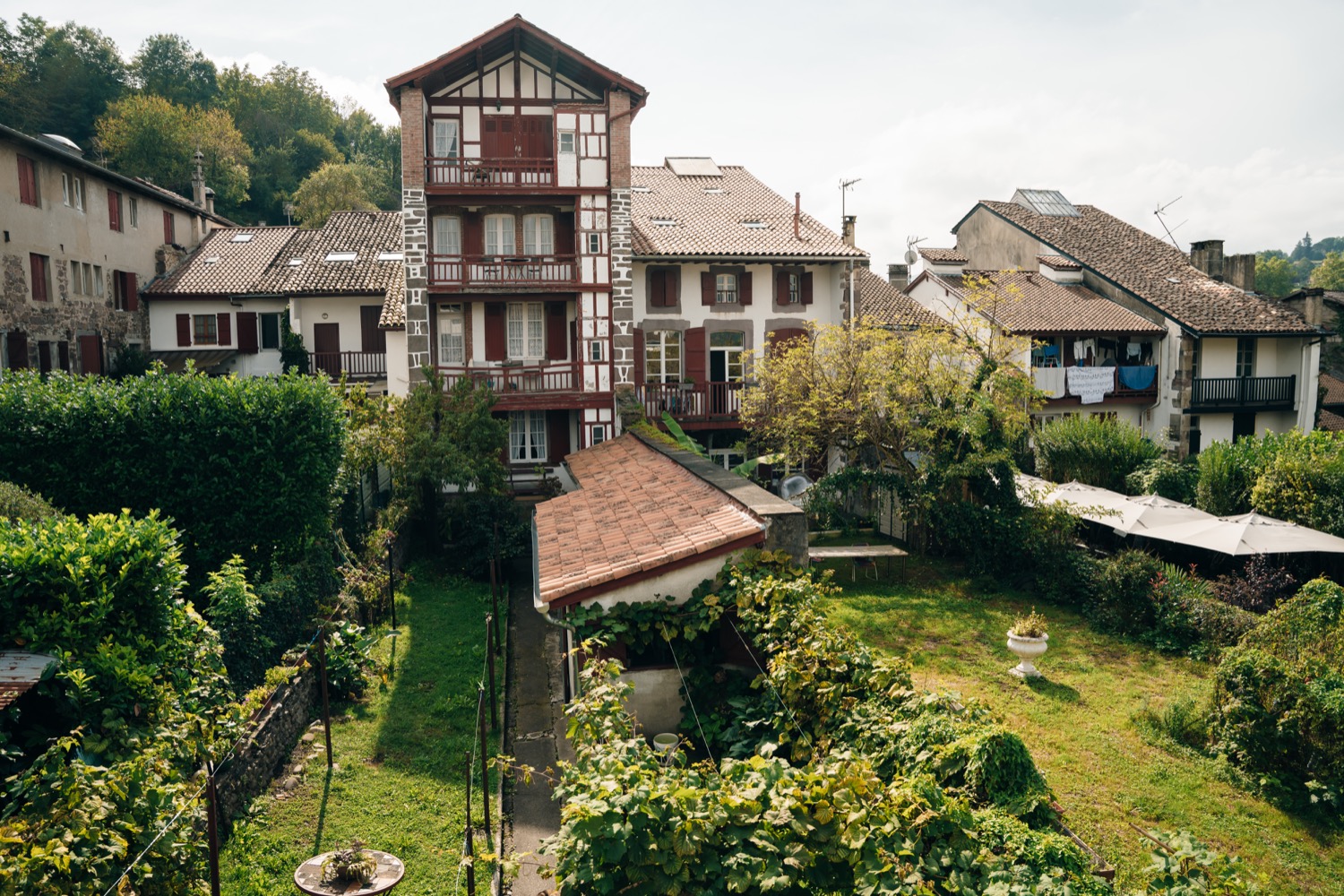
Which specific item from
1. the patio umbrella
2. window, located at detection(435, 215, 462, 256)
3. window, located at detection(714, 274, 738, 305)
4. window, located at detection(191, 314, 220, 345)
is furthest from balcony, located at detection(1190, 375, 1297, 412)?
window, located at detection(191, 314, 220, 345)

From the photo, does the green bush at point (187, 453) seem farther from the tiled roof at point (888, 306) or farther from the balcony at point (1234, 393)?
the balcony at point (1234, 393)

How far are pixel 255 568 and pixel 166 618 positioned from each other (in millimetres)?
6029

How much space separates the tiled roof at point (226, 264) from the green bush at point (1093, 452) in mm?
29451

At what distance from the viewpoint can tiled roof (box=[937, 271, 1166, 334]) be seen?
3294 cm

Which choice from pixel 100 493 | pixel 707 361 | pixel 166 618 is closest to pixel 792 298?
pixel 707 361

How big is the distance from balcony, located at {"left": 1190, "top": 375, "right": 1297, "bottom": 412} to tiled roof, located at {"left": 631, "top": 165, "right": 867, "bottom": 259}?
15.2 meters

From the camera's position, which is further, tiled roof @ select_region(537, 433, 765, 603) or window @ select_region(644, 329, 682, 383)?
window @ select_region(644, 329, 682, 383)

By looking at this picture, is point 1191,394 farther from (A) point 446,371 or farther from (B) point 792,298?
(A) point 446,371

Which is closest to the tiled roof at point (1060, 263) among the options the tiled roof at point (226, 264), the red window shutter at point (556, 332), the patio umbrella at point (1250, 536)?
the patio umbrella at point (1250, 536)

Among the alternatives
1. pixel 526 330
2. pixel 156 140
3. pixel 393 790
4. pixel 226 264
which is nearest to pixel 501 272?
pixel 526 330

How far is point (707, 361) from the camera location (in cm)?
2978

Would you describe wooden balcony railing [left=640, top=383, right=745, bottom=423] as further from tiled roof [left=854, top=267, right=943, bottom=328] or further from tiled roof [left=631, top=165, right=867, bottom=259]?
tiled roof [left=854, top=267, right=943, bottom=328]

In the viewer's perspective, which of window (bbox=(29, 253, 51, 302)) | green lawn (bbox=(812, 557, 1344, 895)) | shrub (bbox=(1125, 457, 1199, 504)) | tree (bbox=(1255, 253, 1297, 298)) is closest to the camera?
green lawn (bbox=(812, 557, 1344, 895))

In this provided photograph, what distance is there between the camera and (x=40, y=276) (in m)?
28.4
